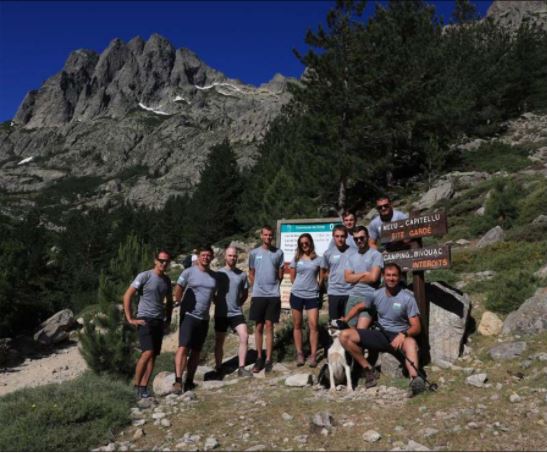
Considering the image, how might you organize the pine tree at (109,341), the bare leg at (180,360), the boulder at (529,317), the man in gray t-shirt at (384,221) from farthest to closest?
the pine tree at (109,341), the man in gray t-shirt at (384,221), the boulder at (529,317), the bare leg at (180,360)

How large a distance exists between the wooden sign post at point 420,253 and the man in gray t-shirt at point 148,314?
314 centimetres

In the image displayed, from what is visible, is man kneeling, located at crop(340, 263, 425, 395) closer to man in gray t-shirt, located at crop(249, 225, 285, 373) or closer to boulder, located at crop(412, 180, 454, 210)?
man in gray t-shirt, located at crop(249, 225, 285, 373)

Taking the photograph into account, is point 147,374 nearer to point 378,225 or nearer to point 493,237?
point 378,225

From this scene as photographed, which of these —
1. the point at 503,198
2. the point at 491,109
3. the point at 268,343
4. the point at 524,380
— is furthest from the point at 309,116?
the point at 491,109

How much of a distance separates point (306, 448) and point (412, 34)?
3527cm

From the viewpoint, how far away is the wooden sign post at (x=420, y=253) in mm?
5941

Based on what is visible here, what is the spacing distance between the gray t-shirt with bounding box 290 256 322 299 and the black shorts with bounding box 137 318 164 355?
1978mm

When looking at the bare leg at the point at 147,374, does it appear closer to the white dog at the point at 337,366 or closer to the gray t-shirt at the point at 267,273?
the gray t-shirt at the point at 267,273

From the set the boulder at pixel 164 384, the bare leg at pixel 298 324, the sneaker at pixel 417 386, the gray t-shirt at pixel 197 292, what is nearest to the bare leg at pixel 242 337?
the gray t-shirt at pixel 197 292

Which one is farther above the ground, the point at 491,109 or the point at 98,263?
the point at 491,109

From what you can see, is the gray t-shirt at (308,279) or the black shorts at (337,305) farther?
the gray t-shirt at (308,279)

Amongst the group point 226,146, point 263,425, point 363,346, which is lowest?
point 263,425

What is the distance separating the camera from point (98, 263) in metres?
33.5

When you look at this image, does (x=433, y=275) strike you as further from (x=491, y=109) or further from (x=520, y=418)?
(x=491, y=109)
